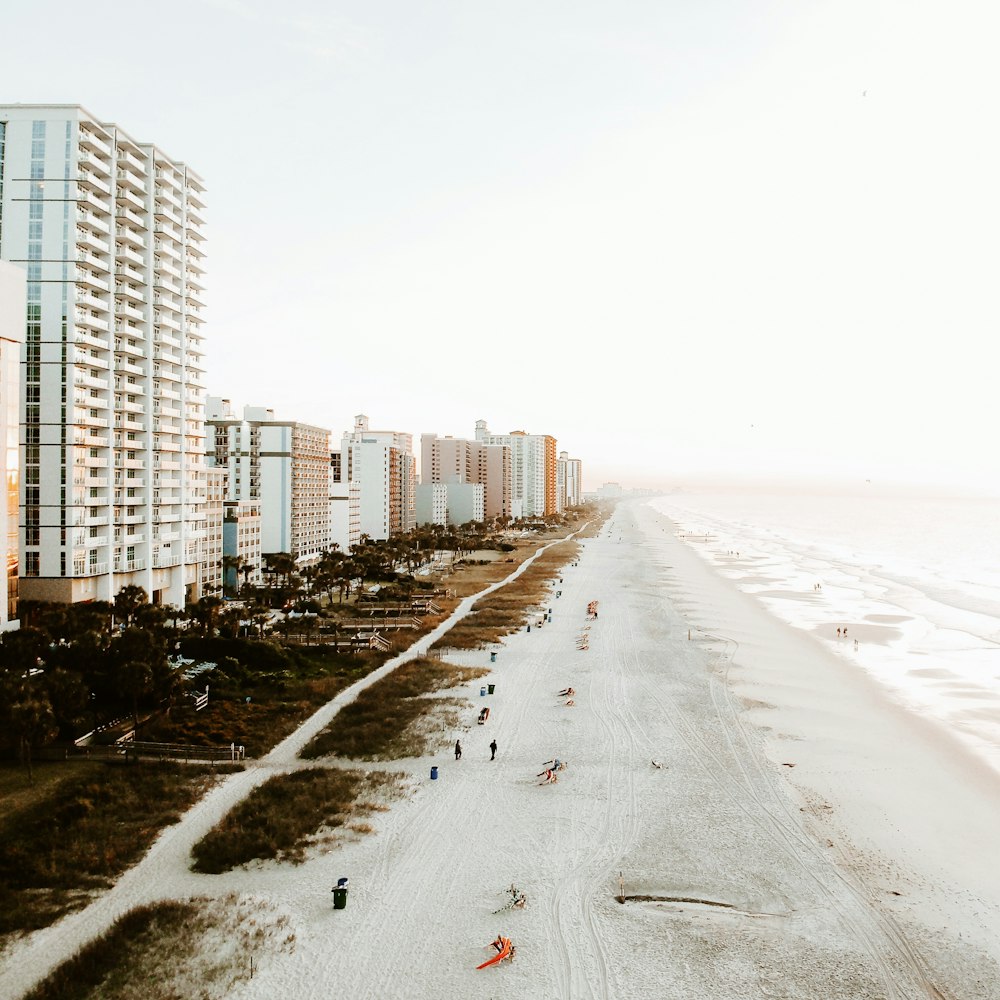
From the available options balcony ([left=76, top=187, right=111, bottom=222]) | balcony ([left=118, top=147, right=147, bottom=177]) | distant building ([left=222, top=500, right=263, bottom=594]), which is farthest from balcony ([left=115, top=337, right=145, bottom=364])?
distant building ([left=222, top=500, right=263, bottom=594])

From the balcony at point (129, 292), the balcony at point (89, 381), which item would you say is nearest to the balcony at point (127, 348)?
the balcony at point (129, 292)

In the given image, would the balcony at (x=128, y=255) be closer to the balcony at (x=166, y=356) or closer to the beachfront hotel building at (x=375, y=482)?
the balcony at (x=166, y=356)

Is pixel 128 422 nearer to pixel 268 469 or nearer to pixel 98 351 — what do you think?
pixel 98 351

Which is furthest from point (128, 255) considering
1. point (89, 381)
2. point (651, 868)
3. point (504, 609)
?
point (651, 868)

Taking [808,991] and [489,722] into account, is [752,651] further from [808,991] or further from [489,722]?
[808,991]

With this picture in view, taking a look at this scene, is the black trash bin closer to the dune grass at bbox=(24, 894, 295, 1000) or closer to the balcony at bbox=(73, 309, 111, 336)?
the dune grass at bbox=(24, 894, 295, 1000)

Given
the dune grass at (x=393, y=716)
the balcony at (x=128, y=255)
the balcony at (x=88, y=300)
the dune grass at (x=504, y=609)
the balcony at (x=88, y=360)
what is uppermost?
the balcony at (x=128, y=255)
